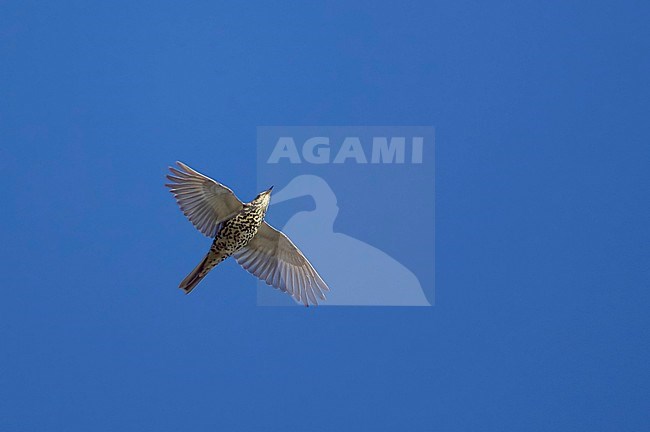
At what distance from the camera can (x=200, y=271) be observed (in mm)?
3152

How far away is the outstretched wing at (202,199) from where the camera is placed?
3.12 m

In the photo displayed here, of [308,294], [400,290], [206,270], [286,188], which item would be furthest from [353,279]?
[206,270]

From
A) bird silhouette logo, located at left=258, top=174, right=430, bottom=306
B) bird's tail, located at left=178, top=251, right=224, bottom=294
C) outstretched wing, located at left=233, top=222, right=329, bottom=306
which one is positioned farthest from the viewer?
bird silhouette logo, located at left=258, top=174, right=430, bottom=306

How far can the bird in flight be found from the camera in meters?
3.13

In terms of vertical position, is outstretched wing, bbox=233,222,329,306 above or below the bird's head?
below

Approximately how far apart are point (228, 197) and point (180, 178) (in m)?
0.16

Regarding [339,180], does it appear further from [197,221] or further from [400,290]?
[197,221]

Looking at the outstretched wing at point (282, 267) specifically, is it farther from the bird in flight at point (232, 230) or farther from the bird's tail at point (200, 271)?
the bird's tail at point (200, 271)

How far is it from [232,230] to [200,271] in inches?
6.5

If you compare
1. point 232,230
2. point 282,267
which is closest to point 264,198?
point 232,230

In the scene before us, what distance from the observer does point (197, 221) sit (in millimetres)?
3197

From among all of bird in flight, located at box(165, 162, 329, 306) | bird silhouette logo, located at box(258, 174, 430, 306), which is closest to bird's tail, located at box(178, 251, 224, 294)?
bird in flight, located at box(165, 162, 329, 306)

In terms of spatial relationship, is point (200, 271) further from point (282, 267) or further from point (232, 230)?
point (282, 267)

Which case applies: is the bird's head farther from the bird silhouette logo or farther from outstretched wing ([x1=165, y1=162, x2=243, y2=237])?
the bird silhouette logo
